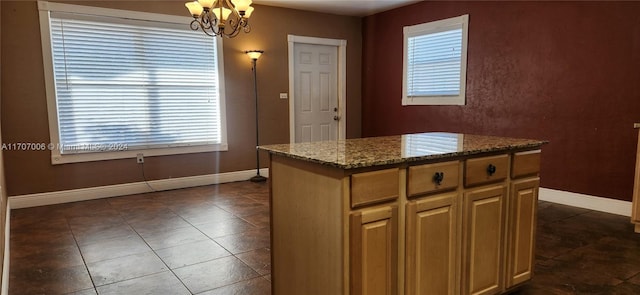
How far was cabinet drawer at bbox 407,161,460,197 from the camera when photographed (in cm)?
179

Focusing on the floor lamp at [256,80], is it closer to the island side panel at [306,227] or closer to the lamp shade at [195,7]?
the lamp shade at [195,7]

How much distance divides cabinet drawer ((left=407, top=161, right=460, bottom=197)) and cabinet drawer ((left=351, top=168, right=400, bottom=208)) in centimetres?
9

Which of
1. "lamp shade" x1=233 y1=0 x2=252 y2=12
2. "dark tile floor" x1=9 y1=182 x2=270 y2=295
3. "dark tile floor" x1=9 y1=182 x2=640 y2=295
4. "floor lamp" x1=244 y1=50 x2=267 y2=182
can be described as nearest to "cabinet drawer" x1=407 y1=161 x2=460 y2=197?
"dark tile floor" x1=9 y1=182 x2=640 y2=295

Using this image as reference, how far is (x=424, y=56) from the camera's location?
5621mm

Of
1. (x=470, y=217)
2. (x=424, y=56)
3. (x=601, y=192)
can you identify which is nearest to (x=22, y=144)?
(x=470, y=217)

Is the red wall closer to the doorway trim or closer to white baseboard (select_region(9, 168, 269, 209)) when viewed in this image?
the doorway trim

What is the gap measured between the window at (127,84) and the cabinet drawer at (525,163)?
400 cm

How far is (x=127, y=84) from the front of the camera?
4.73m

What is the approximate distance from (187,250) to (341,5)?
4022 millimetres

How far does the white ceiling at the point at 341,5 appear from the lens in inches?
218

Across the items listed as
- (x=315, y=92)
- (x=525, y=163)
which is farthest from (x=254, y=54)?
(x=525, y=163)

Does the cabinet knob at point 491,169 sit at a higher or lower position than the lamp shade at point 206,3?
lower

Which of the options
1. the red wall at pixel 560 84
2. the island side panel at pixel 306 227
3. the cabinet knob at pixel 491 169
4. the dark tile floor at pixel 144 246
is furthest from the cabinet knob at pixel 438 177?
the red wall at pixel 560 84

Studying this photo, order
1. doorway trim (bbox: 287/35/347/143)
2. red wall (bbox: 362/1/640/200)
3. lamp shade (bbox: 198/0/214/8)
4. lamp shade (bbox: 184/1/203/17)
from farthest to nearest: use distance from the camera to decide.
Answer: doorway trim (bbox: 287/35/347/143), red wall (bbox: 362/1/640/200), lamp shade (bbox: 184/1/203/17), lamp shade (bbox: 198/0/214/8)
